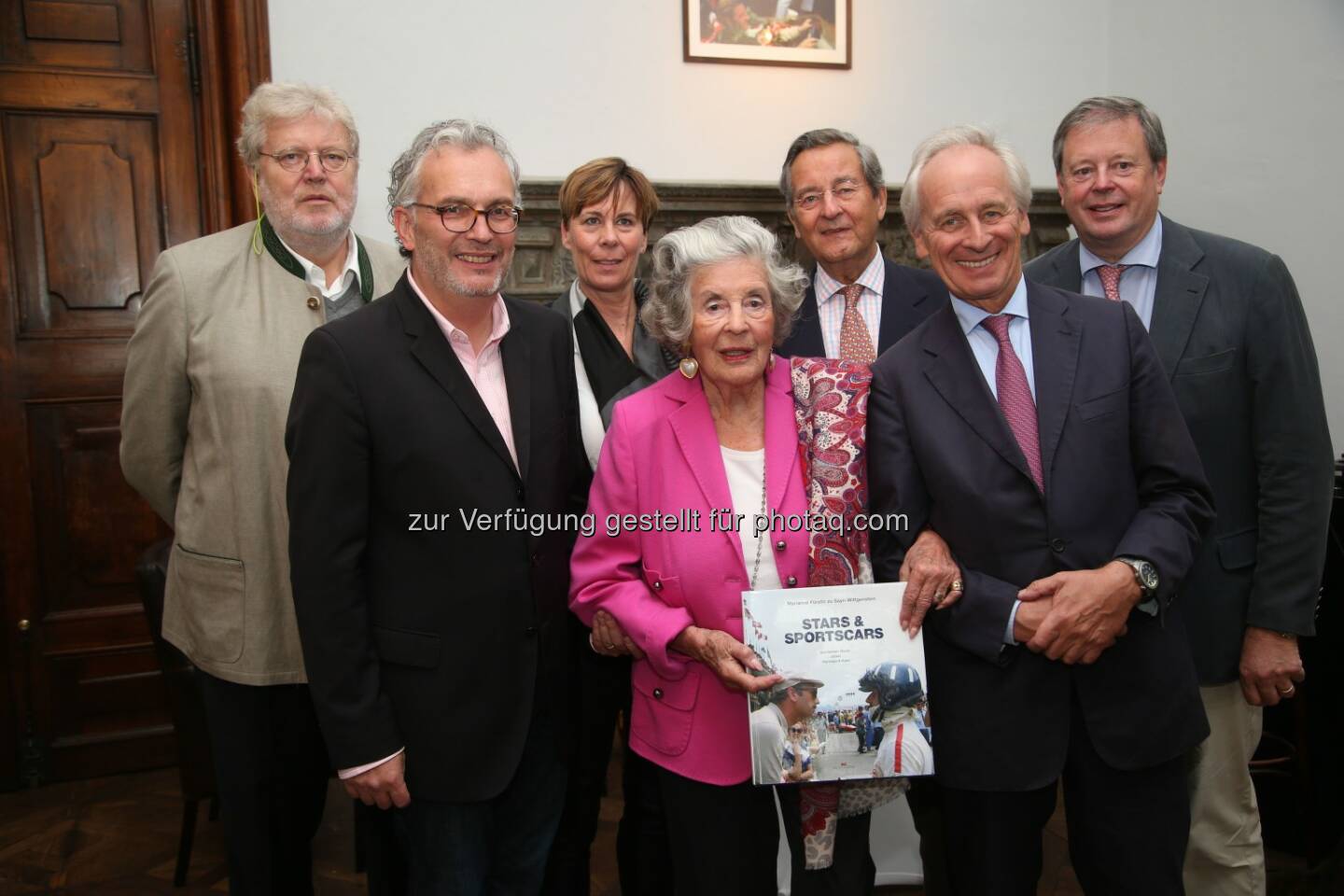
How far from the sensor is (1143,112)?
2268 millimetres

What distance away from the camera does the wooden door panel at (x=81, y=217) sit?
3662mm

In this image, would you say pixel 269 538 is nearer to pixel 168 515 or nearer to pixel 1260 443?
pixel 168 515

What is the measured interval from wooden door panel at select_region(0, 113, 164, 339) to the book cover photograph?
321 centimetres

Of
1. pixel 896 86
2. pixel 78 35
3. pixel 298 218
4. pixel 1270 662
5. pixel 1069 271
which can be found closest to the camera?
pixel 1270 662

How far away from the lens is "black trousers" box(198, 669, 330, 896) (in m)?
2.14

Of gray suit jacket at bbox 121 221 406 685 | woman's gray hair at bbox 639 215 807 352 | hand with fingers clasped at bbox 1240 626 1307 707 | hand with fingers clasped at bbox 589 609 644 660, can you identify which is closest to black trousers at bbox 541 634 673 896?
hand with fingers clasped at bbox 589 609 644 660

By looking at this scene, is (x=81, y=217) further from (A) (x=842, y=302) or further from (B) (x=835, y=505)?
(B) (x=835, y=505)

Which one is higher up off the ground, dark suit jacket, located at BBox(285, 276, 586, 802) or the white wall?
the white wall

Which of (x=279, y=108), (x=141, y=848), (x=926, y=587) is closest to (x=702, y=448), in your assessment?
(x=926, y=587)

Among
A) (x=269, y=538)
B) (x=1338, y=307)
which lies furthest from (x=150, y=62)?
(x=1338, y=307)

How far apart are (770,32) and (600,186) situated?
7.28 ft

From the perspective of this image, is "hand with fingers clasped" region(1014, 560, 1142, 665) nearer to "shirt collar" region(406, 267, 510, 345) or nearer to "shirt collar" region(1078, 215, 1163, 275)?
"shirt collar" region(1078, 215, 1163, 275)

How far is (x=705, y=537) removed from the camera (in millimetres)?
1860

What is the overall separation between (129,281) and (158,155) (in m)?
0.50
